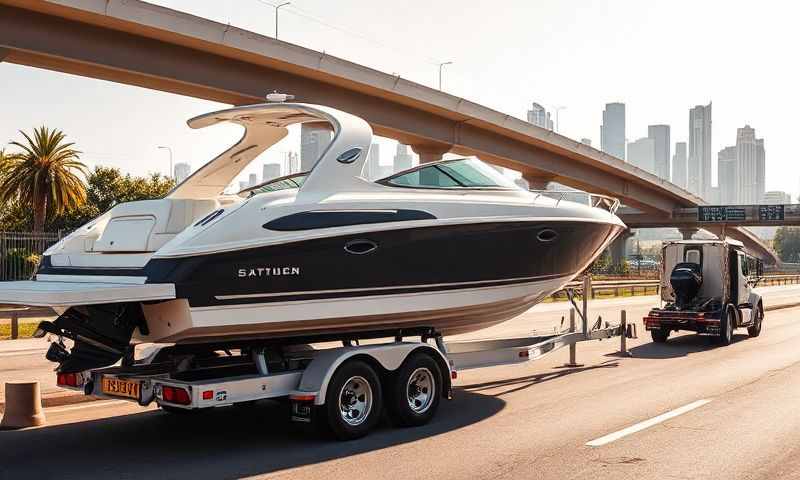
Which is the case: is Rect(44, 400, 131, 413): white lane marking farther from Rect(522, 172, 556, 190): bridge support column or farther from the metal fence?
Rect(522, 172, 556, 190): bridge support column

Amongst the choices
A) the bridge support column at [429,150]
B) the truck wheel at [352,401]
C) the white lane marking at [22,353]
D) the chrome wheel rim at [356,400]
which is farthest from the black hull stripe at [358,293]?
the bridge support column at [429,150]

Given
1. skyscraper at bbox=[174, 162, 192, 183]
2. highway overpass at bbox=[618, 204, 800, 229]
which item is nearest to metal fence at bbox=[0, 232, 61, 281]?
skyscraper at bbox=[174, 162, 192, 183]

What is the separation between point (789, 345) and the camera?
57.7 ft

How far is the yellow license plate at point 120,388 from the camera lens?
758cm

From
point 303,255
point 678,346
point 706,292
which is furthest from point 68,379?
point 706,292

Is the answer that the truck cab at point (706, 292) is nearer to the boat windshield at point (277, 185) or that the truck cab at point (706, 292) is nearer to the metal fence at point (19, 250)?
the boat windshield at point (277, 185)

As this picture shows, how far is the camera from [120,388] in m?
7.70

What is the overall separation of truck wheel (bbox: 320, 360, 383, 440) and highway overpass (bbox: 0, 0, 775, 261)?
17.9 m

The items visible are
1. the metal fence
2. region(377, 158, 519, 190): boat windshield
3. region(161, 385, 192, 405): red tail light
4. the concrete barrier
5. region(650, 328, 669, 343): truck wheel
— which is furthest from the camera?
the metal fence

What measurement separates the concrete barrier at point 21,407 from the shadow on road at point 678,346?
10543mm

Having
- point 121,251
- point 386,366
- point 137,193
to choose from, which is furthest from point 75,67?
point 137,193

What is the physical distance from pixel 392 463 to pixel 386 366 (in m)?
1.38

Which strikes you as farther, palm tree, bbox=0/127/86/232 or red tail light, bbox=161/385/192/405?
palm tree, bbox=0/127/86/232

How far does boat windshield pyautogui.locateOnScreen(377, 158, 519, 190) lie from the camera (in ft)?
30.5
